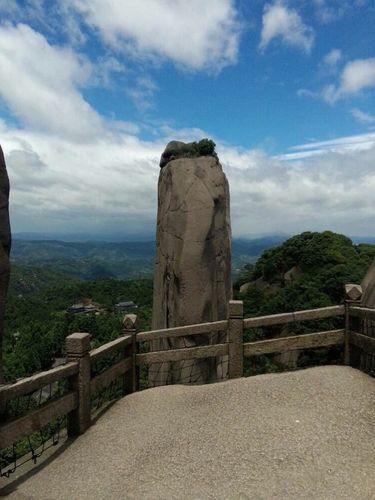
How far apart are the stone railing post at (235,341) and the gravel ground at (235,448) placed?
0.73 meters

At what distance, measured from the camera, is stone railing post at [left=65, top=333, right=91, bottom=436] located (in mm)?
5891

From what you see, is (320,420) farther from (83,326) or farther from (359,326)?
(83,326)

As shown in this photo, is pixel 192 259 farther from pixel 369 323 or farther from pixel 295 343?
pixel 369 323

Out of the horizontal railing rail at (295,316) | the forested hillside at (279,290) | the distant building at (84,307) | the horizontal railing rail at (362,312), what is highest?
the horizontal railing rail at (362,312)

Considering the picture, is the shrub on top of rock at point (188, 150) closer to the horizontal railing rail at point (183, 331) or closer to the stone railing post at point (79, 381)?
the horizontal railing rail at point (183, 331)

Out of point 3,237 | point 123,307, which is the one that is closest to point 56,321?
point 123,307

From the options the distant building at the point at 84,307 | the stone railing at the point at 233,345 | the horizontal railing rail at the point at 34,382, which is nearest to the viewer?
the horizontal railing rail at the point at 34,382

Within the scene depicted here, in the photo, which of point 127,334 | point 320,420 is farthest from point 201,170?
point 320,420

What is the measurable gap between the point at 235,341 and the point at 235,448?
2715 mm

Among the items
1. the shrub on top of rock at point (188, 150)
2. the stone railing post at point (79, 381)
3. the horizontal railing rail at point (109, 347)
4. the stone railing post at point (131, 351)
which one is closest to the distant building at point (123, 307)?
the shrub on top of rock at point (188, 150)

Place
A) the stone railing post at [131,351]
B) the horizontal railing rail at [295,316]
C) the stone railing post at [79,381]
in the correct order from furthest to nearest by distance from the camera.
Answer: the stone railing post at [131,351] < the horizontal railing rail at [295,316] < the stone railing post at [79,381]

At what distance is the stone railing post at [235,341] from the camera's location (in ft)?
24.3

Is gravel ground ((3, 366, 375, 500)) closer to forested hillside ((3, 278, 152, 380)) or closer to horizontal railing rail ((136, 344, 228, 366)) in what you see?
horizontal railing rail ((136, 344, 228, 366))

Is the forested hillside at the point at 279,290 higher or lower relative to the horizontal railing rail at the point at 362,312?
lower
